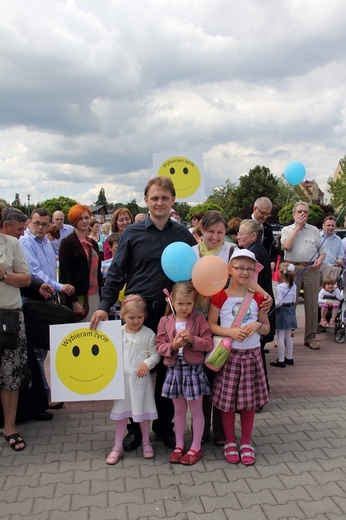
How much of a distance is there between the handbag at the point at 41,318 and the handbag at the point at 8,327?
0.40m

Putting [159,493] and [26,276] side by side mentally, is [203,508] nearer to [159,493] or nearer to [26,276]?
[159,493]

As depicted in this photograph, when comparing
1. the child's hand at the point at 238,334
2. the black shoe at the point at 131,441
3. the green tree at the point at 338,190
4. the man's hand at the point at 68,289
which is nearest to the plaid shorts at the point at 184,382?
the child's hand at the point at 238,334

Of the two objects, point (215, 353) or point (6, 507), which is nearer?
point (6, 507)

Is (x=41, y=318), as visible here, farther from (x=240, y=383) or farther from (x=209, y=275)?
(x=240, y=383)

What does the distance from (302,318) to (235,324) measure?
643 centimetres

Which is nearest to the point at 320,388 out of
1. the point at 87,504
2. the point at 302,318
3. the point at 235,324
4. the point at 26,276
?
the point at 235,324

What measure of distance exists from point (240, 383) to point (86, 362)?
1.17 meters

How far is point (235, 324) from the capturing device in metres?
3.29

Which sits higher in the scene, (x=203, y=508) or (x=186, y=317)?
(x=186, y=317)

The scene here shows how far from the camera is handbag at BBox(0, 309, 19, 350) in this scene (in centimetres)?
336

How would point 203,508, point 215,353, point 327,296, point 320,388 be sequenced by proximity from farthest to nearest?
point 327,296 < point 320,388 < point 215,353 < point 203,508

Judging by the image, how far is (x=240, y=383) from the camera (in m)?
3.24

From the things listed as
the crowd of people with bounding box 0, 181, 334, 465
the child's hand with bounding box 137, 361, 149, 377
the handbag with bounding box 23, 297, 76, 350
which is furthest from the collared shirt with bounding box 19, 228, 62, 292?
the child's hand with bounding box 137, 361, 149, 377

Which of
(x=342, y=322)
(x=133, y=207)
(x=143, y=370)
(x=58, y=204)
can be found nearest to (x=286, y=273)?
(x=342, y=322)
